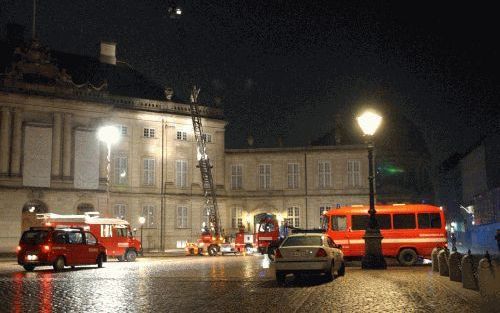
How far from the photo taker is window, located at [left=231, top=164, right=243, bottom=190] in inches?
2340

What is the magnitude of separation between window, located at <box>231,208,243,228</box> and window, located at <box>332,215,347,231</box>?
29880 millimetres

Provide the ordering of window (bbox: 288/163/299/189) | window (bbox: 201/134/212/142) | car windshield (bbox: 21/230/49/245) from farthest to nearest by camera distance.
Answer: window (bbox: 288/163/299/189) < window (bbox: 201/134/212/142) < car windshield (bbox: 21/230/49/245)

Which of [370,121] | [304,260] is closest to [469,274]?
[304,260]

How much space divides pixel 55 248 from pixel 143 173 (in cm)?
2843

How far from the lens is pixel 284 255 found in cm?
1766

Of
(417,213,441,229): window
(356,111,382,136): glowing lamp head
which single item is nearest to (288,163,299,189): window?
(417,213,441,229): window

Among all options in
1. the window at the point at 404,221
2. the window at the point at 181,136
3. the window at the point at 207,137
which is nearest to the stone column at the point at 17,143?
the window at the point at 181,136

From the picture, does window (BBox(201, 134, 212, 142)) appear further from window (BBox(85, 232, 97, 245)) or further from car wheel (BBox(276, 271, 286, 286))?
car wheel (BBox(276, 271, 286, 286))

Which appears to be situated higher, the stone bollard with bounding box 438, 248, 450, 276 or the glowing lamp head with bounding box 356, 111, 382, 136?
the glowing lamp head with bounding box 356, 111, 382, 136

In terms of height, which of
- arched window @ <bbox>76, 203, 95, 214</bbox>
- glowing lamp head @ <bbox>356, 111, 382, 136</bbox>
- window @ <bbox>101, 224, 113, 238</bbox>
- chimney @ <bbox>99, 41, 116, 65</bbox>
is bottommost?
window @ <bbox>101, 224, 113, 238</bbox>

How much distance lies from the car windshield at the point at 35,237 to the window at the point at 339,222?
13.5 m

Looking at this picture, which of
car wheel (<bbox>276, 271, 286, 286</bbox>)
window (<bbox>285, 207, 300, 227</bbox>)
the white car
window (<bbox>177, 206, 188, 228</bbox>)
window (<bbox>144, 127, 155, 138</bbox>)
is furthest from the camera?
window (<bbox>285, 207, 300, 227</bbox>)

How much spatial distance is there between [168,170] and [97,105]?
8941 millimetres

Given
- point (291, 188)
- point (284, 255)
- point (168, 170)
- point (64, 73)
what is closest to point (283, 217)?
point (291, 188)
